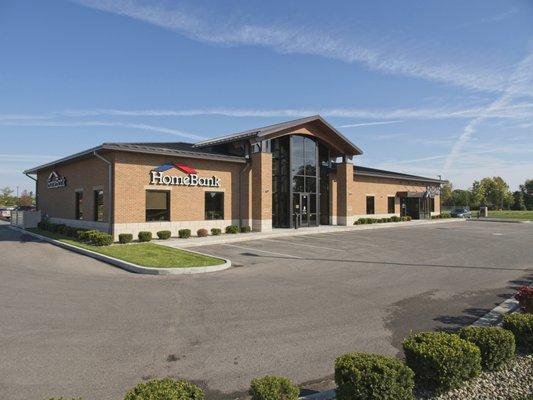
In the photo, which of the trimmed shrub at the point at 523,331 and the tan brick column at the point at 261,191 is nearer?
the trimmed shrub at the point at 523,331

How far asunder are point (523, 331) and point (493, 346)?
1120 millimetres

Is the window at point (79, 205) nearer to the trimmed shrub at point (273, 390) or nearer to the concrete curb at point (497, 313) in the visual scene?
the concrete curb at point (497, 313)

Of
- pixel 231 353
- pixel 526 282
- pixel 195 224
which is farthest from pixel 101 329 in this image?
pixel 195 224

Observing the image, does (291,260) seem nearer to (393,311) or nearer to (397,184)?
(393,311)

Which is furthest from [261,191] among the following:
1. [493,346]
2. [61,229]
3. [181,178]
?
[493,346]

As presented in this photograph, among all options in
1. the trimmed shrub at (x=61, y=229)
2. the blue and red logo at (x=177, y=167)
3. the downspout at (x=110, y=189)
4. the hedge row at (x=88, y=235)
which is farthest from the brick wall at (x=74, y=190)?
the blue and red logo at (x=177, y=167)

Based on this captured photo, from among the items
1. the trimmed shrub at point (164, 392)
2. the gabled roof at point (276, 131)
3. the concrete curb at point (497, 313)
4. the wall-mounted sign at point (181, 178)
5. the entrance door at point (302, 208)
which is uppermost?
the gabled roof at point (276, 131)

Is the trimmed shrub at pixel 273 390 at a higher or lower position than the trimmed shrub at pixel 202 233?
lower

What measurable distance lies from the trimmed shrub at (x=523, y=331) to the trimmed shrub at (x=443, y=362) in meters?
1.43

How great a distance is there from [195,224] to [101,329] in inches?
656

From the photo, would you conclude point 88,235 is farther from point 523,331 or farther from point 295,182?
point 523,331

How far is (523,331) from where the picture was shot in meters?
5.88

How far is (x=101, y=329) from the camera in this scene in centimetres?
698

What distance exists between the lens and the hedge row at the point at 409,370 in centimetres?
385
